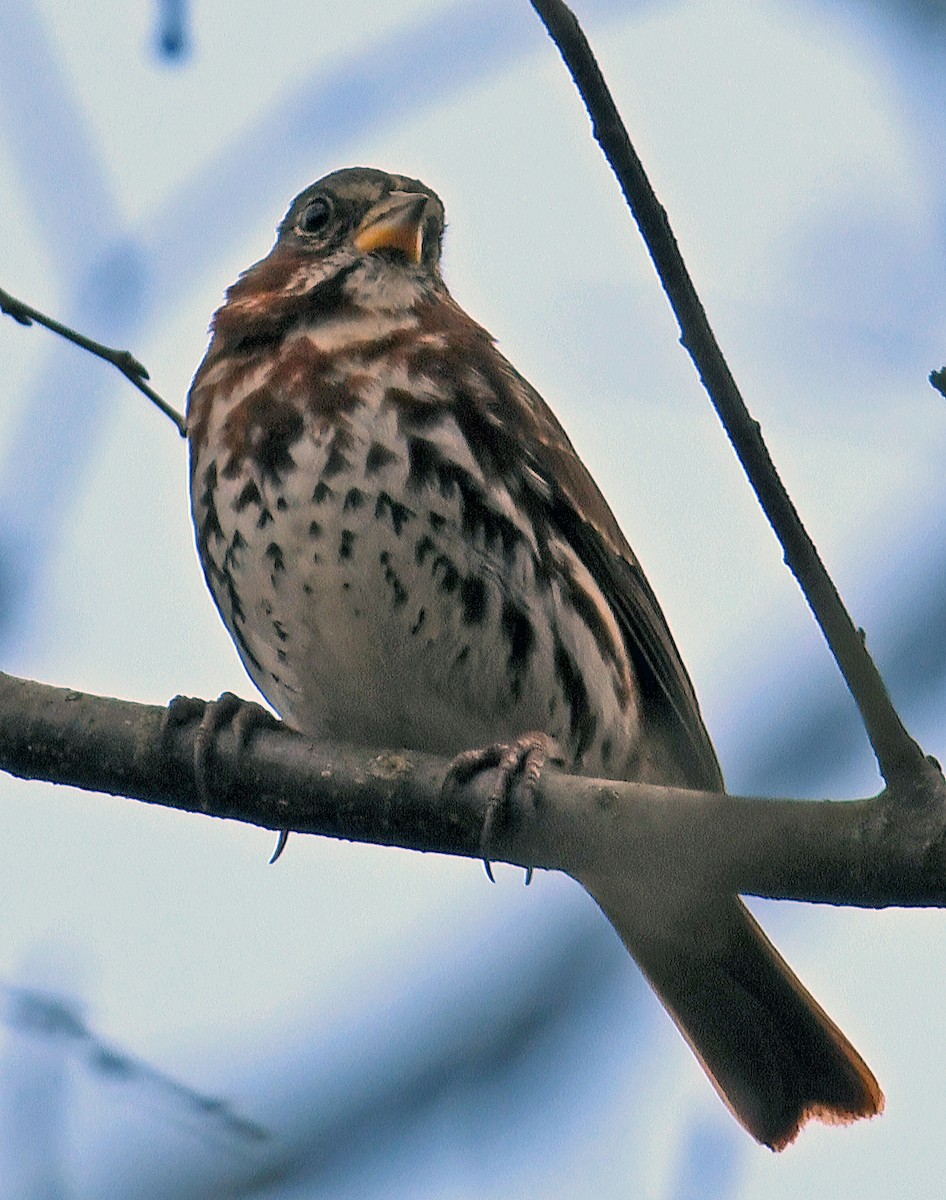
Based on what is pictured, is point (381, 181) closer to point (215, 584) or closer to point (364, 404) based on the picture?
point (364, 404)

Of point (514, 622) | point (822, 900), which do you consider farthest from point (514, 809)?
point (514, 622)

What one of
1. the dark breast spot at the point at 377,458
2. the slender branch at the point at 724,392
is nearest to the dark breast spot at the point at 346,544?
the dark breast spot at the point at 377,458

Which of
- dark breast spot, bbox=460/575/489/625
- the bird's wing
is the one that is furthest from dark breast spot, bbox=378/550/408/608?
the bird's wing

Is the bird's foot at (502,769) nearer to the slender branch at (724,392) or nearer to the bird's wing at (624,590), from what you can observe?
the slender branch at (724,392)

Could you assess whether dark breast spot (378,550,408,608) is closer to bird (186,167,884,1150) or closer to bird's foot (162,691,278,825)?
bird (186,167,884,1150)

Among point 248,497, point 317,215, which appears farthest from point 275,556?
point 317,215

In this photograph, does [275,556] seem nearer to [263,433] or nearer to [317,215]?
[263,433]

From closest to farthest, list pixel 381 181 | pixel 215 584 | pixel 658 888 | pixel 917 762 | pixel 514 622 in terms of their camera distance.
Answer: pixel 917 762, pixel 658 888, pixel 514 622, pixel 215 584, pixel 381 181
